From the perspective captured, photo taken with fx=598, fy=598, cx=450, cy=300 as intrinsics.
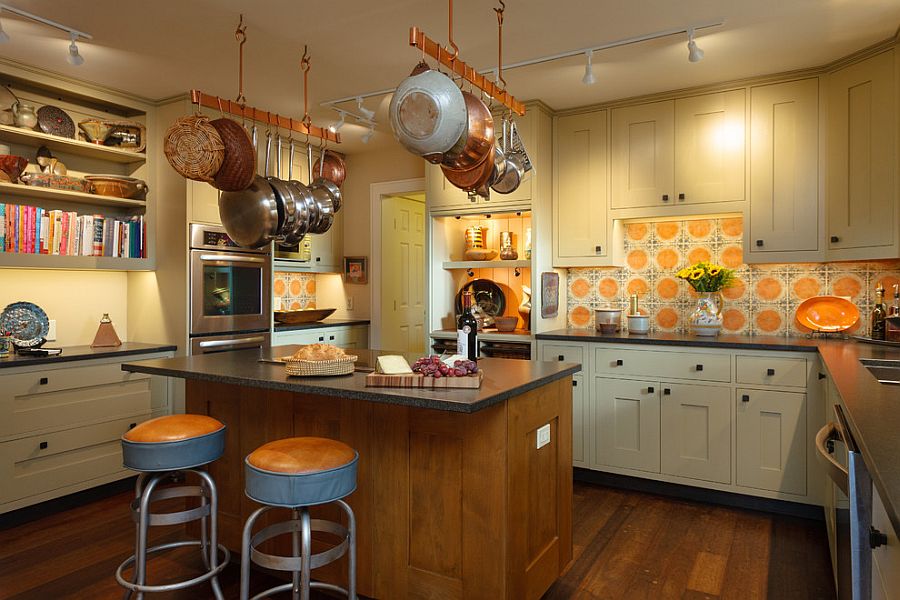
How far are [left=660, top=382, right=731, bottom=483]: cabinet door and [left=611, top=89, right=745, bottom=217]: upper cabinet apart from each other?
46.4 inches

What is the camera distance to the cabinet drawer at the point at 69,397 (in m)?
3.20

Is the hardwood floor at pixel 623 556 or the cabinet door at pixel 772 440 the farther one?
the cabinet door at pixel 772 440

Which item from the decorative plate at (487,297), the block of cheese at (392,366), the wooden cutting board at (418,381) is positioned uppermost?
the decorative plate at (487,297)

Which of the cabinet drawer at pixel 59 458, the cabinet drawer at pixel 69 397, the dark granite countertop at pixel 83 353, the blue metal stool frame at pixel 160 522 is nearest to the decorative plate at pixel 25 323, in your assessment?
the dark granite countertop at pixel 83 353

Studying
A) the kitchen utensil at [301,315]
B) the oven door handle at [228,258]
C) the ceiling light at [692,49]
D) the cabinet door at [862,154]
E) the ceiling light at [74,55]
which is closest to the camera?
the ceiling light at [692,49]

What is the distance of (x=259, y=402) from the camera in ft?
8.65

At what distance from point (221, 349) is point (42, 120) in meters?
1.76

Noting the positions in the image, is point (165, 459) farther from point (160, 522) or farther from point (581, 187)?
point (581, 187)

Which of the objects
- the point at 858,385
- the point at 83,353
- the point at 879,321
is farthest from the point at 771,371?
the point at 83,353

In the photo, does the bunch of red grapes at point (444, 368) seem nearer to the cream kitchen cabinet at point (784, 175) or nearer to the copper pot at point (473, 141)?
the copper pot at point (473, 141)

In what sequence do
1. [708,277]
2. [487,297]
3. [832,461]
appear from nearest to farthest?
[832,461] < [708,277] < [487,297]

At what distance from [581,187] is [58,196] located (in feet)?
11.2

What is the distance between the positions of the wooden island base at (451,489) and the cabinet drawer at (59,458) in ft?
5.03

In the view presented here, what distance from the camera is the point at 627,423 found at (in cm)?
381
